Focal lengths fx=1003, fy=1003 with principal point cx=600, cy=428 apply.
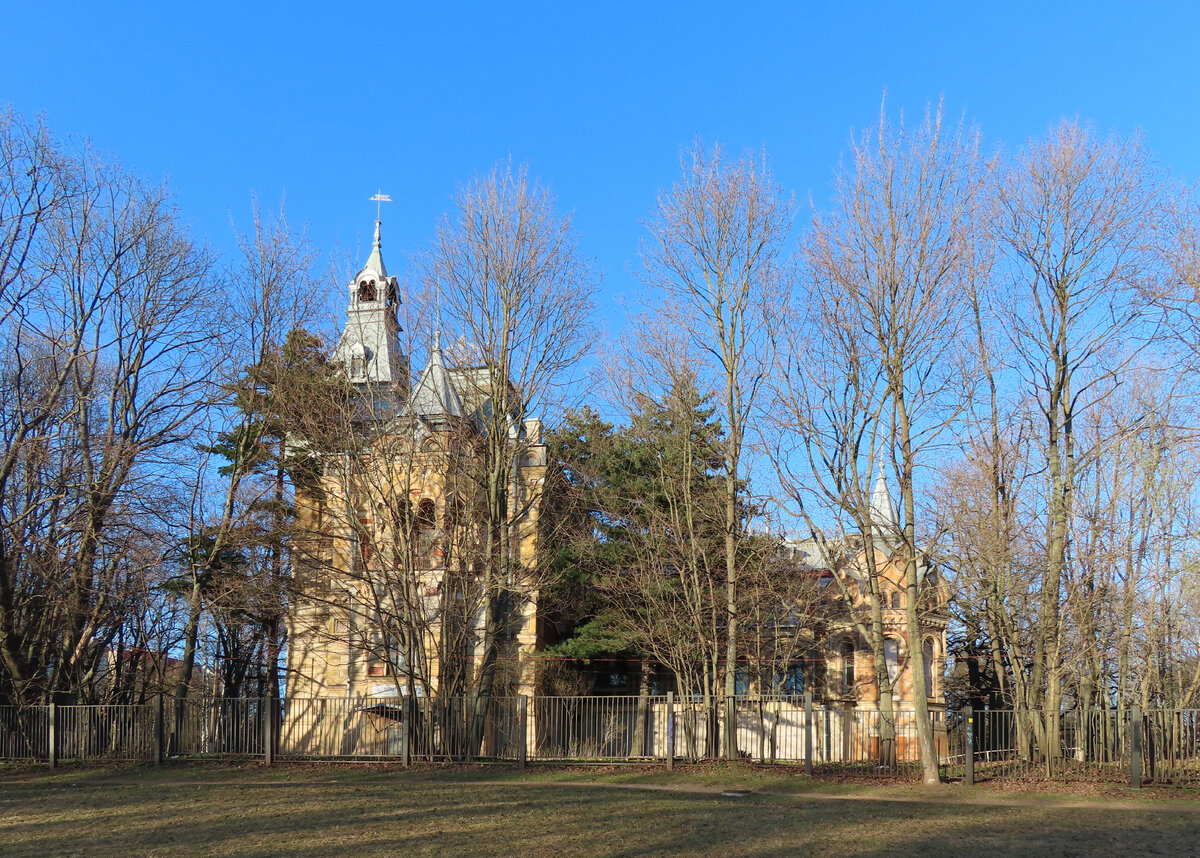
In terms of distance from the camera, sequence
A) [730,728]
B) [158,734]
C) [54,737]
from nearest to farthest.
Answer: [730,728], [158,734], [54,737]

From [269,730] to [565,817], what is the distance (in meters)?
9.80

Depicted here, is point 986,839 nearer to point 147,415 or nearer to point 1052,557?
point 1052,557

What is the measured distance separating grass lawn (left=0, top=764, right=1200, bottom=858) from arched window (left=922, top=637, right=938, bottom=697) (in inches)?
738

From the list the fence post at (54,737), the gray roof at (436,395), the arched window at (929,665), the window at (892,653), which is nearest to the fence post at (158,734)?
the fence post at (54,737)

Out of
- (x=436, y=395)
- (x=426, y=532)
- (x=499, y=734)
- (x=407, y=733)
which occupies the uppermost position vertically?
(x=436, y=395)

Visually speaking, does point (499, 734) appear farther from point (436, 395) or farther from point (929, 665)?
point (929, 665)


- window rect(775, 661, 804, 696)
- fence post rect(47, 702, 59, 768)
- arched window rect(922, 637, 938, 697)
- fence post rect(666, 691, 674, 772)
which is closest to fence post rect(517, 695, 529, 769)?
fence post rect(666, 691, 674, 772)

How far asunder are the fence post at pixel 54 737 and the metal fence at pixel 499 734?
0.03 metres

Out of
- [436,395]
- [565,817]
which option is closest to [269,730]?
[436,395]

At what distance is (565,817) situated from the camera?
44.5 ft

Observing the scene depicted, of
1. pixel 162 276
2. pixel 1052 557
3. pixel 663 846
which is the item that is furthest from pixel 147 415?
pixel 1052 557

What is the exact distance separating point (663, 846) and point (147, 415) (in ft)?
65.8

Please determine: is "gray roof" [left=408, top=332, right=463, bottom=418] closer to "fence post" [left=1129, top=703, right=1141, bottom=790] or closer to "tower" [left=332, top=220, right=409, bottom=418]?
"tower" [left=332, top=220, right=409, bottom=418]

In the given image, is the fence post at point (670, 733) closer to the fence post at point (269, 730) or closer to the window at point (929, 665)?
the fence post at point (269, 730)
